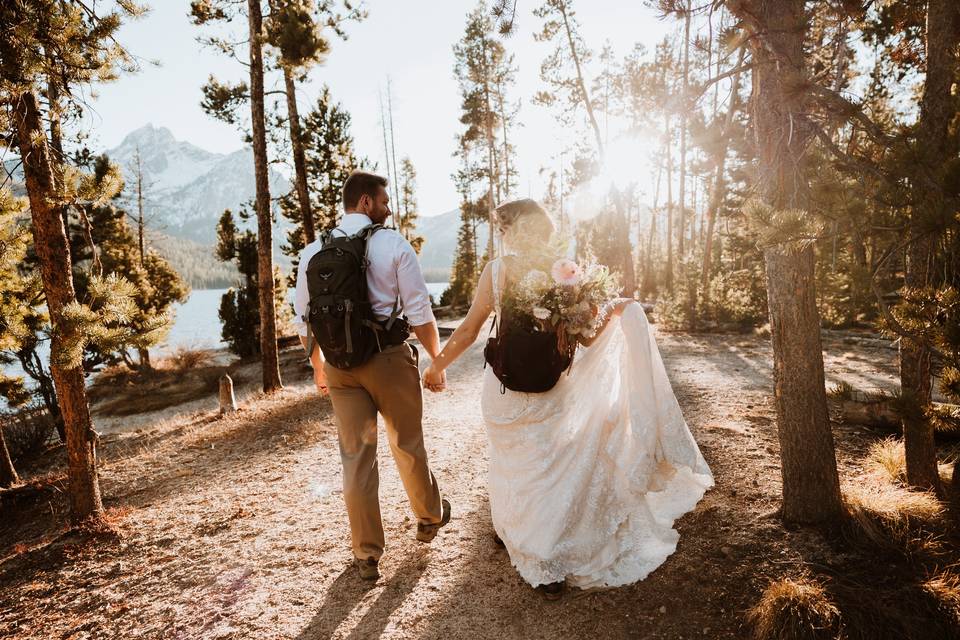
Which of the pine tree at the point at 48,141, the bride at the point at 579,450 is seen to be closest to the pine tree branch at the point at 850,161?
the bride at the point at 579,450

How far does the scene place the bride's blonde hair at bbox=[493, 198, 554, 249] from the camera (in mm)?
3064

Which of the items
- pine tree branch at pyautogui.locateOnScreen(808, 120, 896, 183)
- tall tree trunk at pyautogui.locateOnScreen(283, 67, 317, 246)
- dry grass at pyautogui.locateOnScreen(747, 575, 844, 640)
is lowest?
dry grass at pyautogui.locateOnScreen(747, 575, 844, 640)

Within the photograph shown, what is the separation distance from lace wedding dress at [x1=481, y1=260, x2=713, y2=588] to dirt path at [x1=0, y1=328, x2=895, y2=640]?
0.60ft

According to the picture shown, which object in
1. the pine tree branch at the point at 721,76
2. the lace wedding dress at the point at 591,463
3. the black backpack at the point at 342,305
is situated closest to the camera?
the pine tree branch at the point at 721,76

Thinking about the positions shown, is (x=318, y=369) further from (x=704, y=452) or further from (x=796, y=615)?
(x=704, y=452)

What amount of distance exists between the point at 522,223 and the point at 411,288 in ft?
2.77

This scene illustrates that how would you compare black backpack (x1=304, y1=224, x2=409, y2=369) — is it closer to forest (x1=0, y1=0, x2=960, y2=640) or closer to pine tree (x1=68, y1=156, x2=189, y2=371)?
forest (x1=0, y1=0, x2=960, y2=640)

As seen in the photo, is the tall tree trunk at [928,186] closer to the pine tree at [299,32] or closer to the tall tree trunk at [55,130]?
the tall tree trunk at [55,130]

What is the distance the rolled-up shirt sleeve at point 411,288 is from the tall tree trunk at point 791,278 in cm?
212

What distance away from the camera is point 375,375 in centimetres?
297

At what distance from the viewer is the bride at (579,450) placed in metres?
2.96

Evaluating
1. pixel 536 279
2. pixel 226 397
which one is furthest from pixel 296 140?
pixel 536 279

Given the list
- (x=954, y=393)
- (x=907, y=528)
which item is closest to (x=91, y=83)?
(x=954, y=393)

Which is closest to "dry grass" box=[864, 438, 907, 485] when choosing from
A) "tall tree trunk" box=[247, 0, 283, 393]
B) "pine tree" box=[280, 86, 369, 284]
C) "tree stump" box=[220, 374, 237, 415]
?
"tree stump" box=[220, 374, 237, 415]
